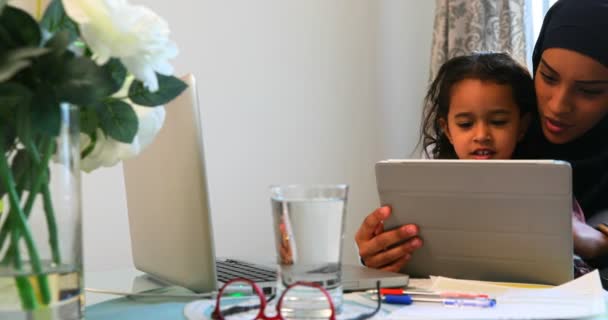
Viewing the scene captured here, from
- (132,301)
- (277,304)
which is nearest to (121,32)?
(277,304)

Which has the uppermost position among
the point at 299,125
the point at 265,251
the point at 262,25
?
the point at 262,25

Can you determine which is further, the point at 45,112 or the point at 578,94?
the point at 578,94

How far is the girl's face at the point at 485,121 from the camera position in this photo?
1.58 metres

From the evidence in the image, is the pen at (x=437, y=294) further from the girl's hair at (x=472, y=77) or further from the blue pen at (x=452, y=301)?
the girl's hair at (x=472, y=77)

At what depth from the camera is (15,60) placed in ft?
1.85

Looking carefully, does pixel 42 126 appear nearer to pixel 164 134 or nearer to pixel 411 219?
pixel 164 134

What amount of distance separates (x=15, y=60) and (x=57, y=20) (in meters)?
0.09

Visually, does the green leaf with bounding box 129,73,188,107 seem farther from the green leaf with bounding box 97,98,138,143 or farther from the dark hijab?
the dark hijab

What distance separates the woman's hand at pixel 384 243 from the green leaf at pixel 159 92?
481 millimetres

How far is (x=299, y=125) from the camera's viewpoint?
2379 mm

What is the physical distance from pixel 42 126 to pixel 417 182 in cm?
59

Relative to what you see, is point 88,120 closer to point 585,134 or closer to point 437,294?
point 437,294

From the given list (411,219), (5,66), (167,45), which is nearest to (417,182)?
(411,219)

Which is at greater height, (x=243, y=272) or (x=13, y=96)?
(x=13, y=96)
